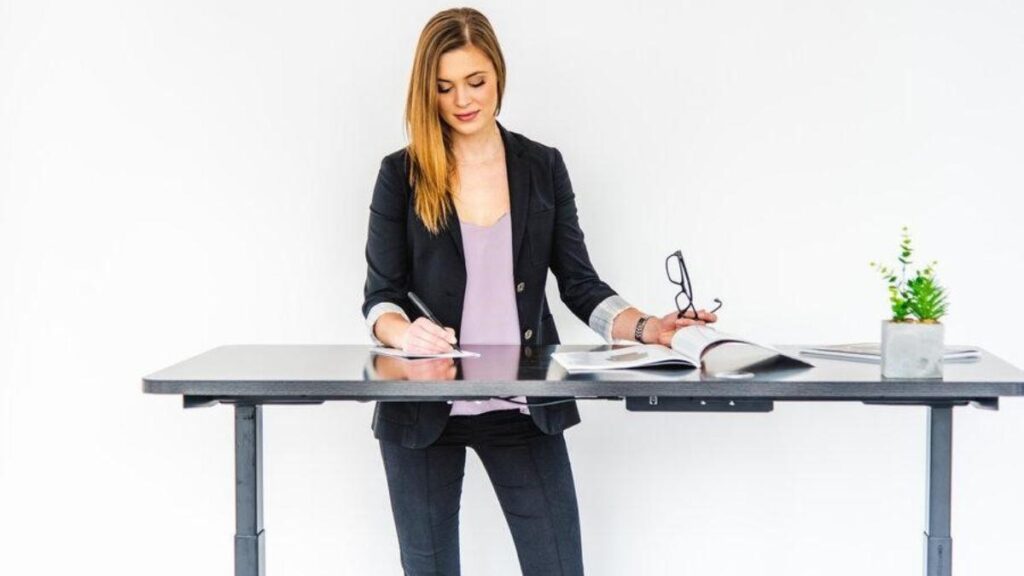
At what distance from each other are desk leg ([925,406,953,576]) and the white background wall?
1.05 m

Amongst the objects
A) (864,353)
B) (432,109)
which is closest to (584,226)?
(432,109)

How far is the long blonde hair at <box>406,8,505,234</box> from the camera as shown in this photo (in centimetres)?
229

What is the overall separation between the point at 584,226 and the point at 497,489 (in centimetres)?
104

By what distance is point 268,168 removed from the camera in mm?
3137

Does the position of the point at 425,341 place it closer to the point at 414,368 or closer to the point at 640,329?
the point at 414,368

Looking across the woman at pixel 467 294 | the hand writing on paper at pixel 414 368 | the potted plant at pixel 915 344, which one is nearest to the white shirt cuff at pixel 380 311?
the woman at pixel 467 294

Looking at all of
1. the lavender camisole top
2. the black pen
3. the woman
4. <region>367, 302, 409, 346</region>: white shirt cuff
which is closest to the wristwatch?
the woman

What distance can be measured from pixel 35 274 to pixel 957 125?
2.72 metres

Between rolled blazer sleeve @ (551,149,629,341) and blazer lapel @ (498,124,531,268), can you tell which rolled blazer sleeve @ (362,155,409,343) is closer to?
blazer lapel @ (498,124,531,268)

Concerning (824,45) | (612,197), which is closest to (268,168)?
(612,197)

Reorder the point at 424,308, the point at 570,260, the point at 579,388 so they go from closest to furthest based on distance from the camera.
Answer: the point at 579,388
the point at 424,308
the point at 570,260

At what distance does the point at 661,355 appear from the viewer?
6.46ft

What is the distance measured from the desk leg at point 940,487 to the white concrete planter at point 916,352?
31 cm

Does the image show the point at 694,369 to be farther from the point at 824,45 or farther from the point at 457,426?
the point at 824,45
